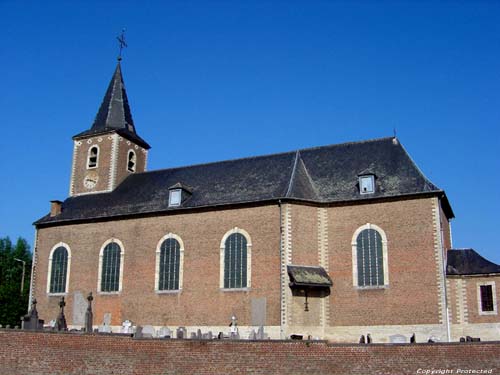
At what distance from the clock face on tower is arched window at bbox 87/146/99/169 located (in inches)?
21.9

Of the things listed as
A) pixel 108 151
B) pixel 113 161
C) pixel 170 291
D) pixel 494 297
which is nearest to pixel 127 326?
pixel 170 291

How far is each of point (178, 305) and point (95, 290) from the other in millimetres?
5032

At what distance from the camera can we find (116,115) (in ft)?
115

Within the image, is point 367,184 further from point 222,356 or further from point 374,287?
point 222,356

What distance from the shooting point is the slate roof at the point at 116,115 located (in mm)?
34281

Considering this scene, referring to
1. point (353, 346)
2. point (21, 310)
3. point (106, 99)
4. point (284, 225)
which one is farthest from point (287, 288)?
point (21, 310)

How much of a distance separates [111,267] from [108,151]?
8259mm

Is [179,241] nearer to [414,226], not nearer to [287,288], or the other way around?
[287,288]

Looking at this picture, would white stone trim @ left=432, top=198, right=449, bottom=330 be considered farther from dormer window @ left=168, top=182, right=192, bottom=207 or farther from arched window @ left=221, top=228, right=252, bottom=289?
dormer window @ left=168, top=182, right=192, bottom=207

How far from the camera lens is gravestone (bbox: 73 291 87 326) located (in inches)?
1096

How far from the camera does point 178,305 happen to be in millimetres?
25875

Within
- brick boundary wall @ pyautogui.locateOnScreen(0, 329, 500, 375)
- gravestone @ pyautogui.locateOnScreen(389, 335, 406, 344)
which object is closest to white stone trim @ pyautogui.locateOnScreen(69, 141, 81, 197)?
brick boundary wall @ pyautogui.locateOnScreen(0, 329, 500, 375)

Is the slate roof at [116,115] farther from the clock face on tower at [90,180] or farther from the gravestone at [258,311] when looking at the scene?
the gravestone at [258,311]

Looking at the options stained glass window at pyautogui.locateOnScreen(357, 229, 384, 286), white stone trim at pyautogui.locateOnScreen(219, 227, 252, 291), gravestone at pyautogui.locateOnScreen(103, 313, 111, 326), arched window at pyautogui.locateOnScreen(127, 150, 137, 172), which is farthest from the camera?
arched window at pyautogui.locateOnScreen(127, 150, 137, 172)
